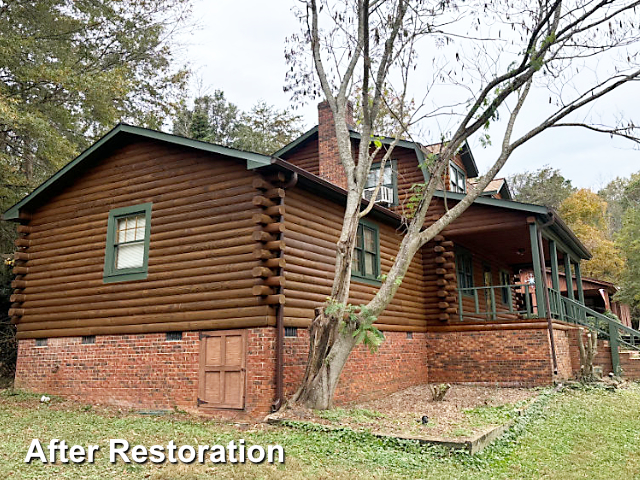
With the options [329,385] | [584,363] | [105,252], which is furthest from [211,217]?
[584,363]

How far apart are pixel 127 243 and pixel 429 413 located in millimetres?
7067

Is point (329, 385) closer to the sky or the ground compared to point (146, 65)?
closer to the ground

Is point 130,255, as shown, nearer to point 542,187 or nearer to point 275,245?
point 275,245

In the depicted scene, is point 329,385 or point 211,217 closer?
point 329,385

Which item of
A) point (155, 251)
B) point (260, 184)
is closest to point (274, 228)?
point (260, 184)

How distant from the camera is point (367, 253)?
539 inches

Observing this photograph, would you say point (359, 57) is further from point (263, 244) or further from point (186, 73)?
point (186, 73)

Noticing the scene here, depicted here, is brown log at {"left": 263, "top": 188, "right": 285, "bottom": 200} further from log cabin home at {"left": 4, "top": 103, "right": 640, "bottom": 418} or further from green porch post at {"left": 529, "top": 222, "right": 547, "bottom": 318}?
green porch post at {"left": 529, "top": 222, "right": 547, "bottom": 318}

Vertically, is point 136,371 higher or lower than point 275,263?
lower

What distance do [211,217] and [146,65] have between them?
672 inches

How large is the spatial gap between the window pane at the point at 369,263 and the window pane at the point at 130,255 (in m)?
5.16

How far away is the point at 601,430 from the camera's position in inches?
358

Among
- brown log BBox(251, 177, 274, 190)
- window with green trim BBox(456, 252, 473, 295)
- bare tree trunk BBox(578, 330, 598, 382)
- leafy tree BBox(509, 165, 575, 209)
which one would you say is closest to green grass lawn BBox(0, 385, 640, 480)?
bare tree trunk BBox(578, 330, 598, 382)

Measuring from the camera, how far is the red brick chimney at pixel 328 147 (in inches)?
683
